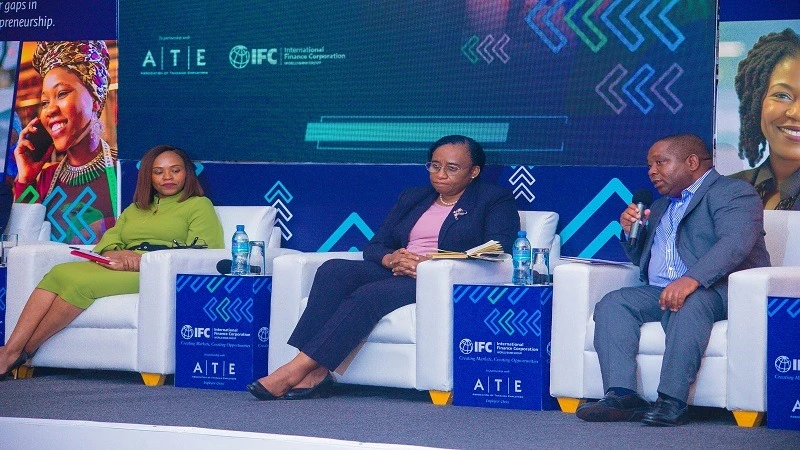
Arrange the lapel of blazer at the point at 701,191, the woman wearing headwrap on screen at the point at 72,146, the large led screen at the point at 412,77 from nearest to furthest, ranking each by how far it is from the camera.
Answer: the lapel of blazer at the point at 701,191, the large led screen at the point at 412,77, the woman wearing headwrap on screen at the point at 72,146

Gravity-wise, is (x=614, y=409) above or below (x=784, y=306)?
below

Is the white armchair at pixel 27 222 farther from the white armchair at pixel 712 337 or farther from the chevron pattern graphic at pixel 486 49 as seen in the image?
the white armchair at pixel 712 337

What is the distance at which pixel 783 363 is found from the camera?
4848 mm

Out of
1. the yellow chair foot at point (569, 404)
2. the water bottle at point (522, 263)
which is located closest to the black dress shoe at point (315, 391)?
the water bottle at point (522, 263)

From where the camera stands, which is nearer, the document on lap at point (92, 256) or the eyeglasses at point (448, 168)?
the eyeglasses at point (448, 168)

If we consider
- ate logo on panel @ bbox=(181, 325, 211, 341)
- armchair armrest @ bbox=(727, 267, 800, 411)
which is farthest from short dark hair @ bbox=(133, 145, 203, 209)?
armchair armrest @ bbox=(727, 267, 800, 411)

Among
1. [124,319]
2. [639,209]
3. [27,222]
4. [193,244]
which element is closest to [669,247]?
[639,209]

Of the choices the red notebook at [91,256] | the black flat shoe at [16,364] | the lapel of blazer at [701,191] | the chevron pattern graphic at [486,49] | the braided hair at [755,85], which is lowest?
the black flat shoe at [16,364]

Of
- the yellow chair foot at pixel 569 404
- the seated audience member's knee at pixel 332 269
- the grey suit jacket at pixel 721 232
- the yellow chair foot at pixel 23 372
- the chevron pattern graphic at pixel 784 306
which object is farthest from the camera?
the yellow chair foot at pixel 23 372

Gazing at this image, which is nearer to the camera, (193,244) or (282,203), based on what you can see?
(193,244)

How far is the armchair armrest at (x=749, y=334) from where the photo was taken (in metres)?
4.88

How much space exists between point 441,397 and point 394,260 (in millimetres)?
674

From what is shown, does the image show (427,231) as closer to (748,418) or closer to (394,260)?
Answer: (394,260)

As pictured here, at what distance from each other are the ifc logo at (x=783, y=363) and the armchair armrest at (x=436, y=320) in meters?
1.37
